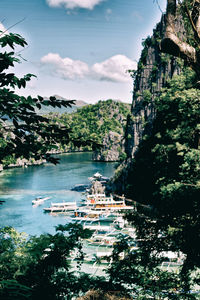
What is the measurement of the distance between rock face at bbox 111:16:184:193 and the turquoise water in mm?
6305

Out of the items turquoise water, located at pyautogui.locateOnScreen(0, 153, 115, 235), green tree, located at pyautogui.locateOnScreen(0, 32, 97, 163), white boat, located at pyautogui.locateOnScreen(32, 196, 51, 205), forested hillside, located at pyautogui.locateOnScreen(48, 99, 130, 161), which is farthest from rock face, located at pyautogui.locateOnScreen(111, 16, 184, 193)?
forested hillside, located at pyautogui.locateOnScreen(48, 99, 130, 161)

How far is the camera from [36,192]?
107ft

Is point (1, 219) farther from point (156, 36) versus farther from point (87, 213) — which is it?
point (156, 36)

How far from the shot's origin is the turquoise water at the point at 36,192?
22328 millimetres

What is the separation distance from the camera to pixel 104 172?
46156 mm

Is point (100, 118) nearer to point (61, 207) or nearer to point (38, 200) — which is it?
point (38, 200)

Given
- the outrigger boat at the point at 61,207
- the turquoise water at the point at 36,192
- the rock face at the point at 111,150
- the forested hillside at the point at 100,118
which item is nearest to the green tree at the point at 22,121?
the turquoise water at the point at 36,192

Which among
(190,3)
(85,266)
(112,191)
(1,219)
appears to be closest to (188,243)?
(190,3)

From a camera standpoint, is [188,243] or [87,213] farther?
[87,213]

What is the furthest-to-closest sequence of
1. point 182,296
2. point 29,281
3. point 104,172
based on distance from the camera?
point 104,172 → point 182,296 → point 29,281

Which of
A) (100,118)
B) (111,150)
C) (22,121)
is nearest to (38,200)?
(22,121)

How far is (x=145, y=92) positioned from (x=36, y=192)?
1771 cm

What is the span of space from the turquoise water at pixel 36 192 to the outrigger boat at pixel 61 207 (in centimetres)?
83

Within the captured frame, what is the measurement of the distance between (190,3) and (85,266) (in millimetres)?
14404
